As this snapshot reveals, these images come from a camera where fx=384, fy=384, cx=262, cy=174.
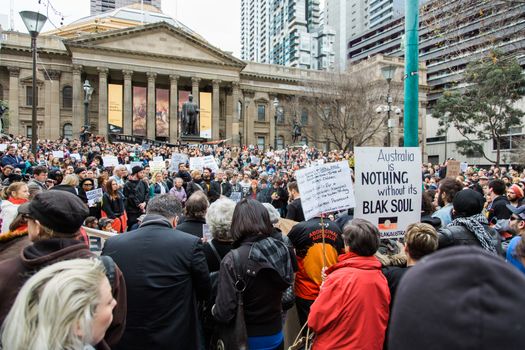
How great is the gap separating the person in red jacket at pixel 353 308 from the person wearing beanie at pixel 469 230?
1085 millimetres

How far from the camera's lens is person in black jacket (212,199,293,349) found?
3.03 metres

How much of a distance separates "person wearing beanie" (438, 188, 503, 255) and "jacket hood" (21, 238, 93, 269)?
2.99 metres

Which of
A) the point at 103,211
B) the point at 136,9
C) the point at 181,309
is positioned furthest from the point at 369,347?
the point at 136,9

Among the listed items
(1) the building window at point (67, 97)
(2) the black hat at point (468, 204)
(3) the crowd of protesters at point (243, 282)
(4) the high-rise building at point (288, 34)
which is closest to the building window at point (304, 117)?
(1) the building window at point (67, 97)

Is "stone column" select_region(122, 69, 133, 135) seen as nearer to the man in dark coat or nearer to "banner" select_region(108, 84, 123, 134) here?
"banner" select_region(108, 84, 123, 134)

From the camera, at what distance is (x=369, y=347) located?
9.11 ft

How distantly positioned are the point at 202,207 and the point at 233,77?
5460 cm

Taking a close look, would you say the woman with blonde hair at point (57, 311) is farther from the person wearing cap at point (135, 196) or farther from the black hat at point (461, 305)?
the person wearing cap at point (135, 196)

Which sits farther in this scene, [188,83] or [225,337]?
[188,83]

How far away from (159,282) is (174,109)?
52485 millimetres

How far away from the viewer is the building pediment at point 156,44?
48.1 metres

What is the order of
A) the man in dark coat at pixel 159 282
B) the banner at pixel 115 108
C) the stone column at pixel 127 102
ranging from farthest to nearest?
1. the stone column at pixel 127 102
2. the banner at pixel 115 108
3. the man in dark coat at pixel 159 282

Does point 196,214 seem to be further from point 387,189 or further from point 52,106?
point 52,106

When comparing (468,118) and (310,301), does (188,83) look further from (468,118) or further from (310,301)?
(310,301)
